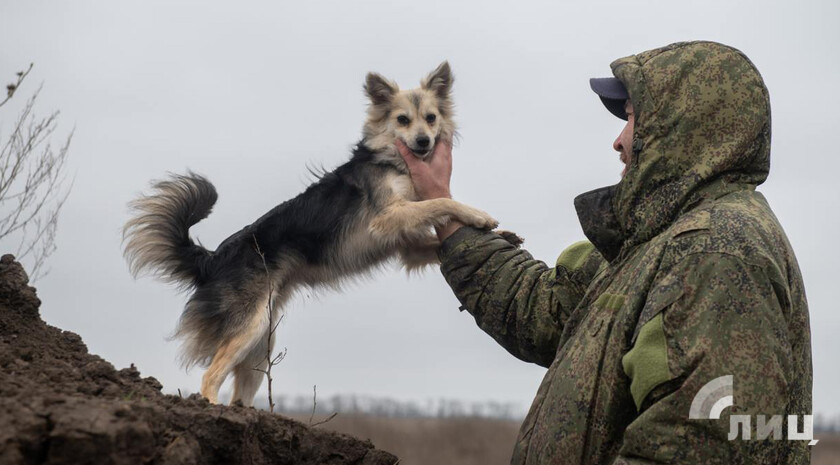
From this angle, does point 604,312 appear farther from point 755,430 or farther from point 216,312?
point 216,312

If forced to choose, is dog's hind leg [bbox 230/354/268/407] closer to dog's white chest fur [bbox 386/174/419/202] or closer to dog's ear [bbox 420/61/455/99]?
dog's white chest fur [bbox 386/174/419/202]

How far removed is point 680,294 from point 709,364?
0.71 ft

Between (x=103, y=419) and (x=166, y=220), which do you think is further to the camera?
(x=166, y=220)

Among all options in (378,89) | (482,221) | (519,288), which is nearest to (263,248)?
(378,89)

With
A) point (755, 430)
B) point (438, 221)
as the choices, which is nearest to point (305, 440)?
point (755, 430)

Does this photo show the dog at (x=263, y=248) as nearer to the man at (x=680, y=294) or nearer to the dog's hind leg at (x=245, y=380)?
the dog's hind leg at (x=245, y=380)

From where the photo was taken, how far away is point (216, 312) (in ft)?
18.0

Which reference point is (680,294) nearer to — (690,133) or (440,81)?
(690,133)

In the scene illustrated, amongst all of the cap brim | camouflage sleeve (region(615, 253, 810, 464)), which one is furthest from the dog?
camouflage sleeve (region(615, 253, 810, 464))

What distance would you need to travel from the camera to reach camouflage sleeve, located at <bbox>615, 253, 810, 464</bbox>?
231cm

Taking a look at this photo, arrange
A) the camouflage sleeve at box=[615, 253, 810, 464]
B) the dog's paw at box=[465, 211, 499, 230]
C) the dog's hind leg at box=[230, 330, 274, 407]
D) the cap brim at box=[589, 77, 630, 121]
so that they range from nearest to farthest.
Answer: the camouflage sleeve at box=[615, 253, 810, 464] < the cap brim at box=[589, 77, 630, 121] < the dog's paw at box=[465, 211, 499, 230] < the dog's hind leg at box=[230, 330, 274, 407]

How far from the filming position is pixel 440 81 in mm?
6391

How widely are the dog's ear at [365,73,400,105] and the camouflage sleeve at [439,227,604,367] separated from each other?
2.52 metres

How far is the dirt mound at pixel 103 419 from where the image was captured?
1.88 metres
